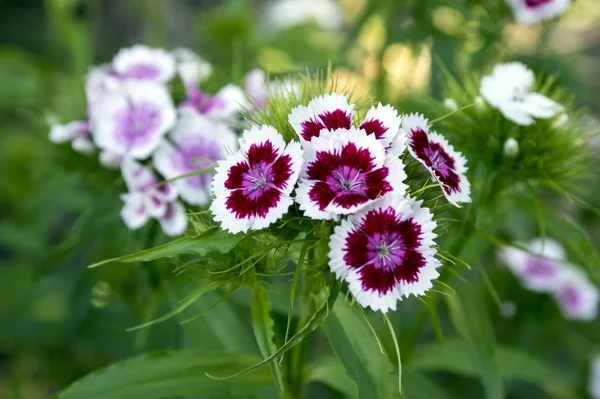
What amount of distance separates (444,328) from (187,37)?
211cm

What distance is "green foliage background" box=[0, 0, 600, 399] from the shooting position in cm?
98

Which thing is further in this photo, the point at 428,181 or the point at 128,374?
the point at 128,374

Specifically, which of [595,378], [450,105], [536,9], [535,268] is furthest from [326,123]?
[595,378]

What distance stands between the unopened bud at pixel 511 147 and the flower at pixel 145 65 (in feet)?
2.26

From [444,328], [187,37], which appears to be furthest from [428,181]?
[187,37]

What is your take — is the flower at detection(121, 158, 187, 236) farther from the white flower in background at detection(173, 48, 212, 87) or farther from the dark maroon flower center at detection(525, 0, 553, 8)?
the dark maroon flower center at detection(525, 0, 553, 8)

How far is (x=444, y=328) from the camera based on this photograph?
1.84 metres

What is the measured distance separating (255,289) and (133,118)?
51 centimetres

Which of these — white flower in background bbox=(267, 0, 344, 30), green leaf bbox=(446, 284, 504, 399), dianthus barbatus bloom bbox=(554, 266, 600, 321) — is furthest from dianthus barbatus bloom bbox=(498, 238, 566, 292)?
white flower in background bbox=(267, 0, 344, 30)

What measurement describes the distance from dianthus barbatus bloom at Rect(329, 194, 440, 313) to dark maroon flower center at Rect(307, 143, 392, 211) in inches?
0.8

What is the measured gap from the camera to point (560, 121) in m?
1.00

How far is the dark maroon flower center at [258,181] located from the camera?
0.72m

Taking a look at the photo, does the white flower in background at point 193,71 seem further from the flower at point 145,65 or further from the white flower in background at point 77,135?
the white flower in background at point 77,135

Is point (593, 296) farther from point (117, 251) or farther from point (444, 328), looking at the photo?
point (117, 251)
